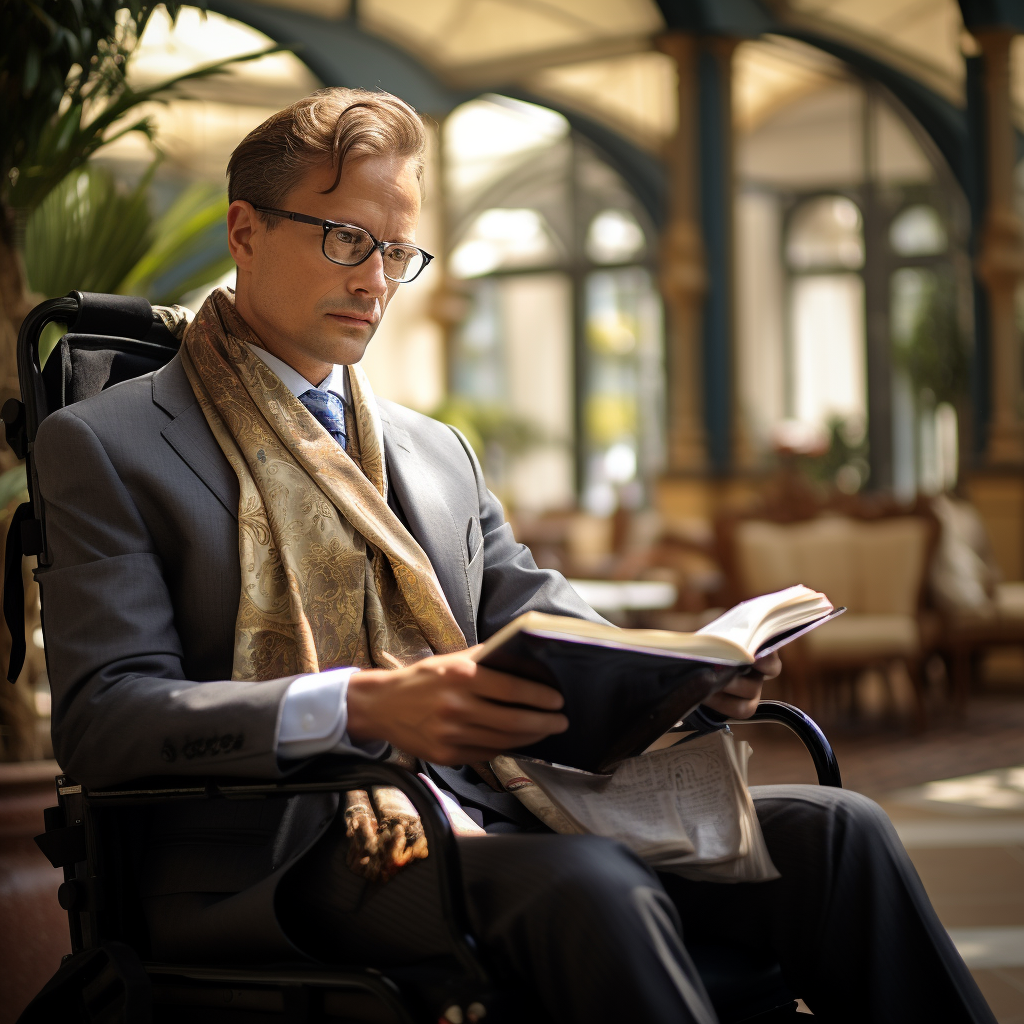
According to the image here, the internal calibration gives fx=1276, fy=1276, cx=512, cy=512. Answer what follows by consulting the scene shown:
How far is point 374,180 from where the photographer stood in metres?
1.39

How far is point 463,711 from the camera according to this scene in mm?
1094

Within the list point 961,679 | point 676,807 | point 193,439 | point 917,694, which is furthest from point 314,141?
point 961,679

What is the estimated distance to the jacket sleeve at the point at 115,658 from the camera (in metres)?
1.15

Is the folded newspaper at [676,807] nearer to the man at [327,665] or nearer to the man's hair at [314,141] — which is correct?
the man at [327,665]

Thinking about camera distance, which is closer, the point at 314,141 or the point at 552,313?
the point at 314,141

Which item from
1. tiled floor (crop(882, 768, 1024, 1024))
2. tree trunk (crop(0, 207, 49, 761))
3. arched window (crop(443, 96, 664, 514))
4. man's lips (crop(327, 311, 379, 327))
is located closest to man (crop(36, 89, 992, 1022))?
man's lips (crop(327, 311, 379, 327))

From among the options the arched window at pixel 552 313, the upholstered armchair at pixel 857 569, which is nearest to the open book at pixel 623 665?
the upholstered armchair at pixel 857 569

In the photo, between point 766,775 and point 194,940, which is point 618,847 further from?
point 766,775

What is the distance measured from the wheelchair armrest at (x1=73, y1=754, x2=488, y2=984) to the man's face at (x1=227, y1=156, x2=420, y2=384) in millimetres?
511

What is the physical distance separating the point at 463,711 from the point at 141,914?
1.52 ft

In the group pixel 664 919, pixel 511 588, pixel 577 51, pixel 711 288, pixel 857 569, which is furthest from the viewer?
pixel 577 51

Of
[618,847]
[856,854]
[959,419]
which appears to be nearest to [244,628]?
[618,847]

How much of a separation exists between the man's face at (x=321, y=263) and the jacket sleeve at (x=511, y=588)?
30cm

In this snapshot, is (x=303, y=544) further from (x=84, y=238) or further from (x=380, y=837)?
(x=84, y=238)
